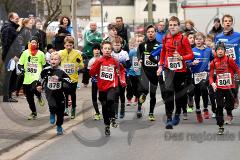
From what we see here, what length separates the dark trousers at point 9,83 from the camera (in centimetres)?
1592

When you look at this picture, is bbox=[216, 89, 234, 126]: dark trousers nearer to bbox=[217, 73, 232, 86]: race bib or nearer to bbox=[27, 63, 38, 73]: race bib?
bbox=[217, 73, 232, 86]: race bib

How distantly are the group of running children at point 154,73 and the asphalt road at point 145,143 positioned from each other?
0.92 feet

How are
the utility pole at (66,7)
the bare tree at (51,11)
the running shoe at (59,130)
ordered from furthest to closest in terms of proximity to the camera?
the bare tree at (51,11) → the utility pole at (66,7) → the running shoe at (59,130)

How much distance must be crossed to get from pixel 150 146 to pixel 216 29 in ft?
22.9

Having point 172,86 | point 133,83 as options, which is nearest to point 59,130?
point 172,86

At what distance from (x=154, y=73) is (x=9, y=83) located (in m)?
4.60

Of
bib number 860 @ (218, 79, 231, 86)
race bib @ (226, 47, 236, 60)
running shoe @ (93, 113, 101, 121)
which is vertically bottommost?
running shoe @ (93, 113, 101, 121)

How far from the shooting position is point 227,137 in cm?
1109

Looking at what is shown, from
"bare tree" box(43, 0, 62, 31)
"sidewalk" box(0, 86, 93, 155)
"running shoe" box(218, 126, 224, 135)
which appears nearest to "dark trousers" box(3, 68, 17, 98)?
"sidewalk" box(0, 86, 93, 155)

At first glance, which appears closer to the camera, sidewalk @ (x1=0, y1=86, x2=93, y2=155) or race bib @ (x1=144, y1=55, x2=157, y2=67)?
sidewalk @ (x1=0, y1=86, x2=93, y2=155)

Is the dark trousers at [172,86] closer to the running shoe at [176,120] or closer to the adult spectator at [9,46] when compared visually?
the running shoe at [176,120]

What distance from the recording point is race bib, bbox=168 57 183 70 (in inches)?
474

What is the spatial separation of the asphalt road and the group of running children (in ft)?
0.92

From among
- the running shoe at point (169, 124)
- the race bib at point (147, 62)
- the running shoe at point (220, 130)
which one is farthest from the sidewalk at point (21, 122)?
the running shoe at point (220, 130)
